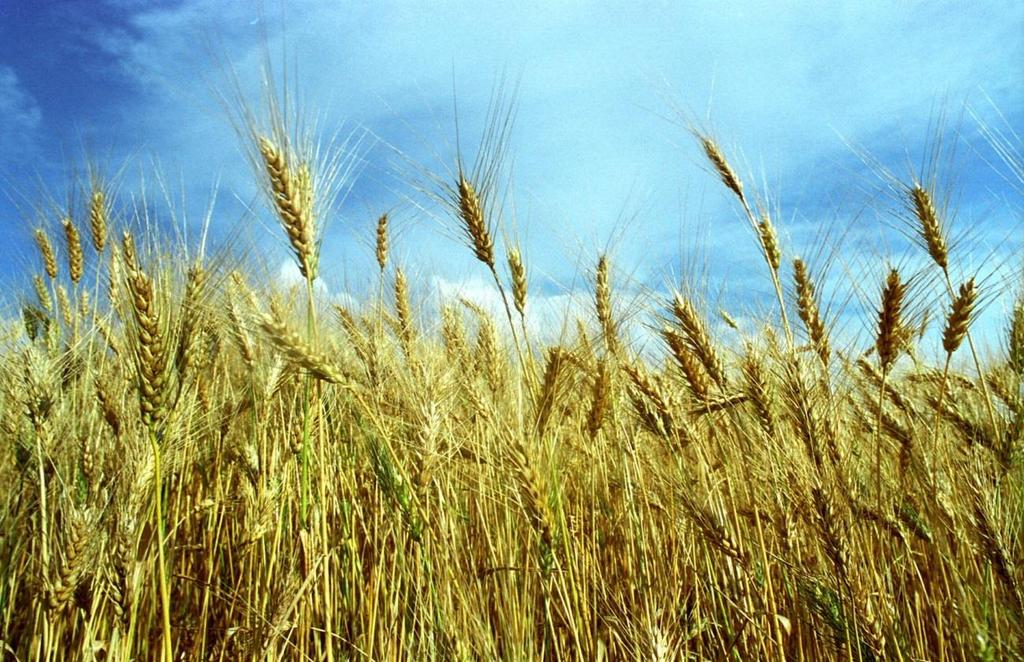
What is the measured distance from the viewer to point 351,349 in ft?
10.4

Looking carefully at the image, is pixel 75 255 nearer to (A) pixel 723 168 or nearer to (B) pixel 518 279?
(B) pixel 518 279

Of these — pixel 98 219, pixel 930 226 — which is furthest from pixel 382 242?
pixel 930 226

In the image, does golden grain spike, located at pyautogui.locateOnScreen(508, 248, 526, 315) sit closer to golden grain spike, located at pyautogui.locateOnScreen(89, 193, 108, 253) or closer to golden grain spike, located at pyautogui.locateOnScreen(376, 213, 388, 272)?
golden grain spike, located at pyautogui.locateOnScreen(376, 213, 388, 272)

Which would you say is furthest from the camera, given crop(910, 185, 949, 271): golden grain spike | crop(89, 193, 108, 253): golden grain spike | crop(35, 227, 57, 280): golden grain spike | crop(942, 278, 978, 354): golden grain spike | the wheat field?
crop(35, 227, 57, 280): golden grain spike

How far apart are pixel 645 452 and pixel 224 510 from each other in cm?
173

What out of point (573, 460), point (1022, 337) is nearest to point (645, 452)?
point (573, 460)

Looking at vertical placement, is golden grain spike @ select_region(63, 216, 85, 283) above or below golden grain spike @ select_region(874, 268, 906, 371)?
above

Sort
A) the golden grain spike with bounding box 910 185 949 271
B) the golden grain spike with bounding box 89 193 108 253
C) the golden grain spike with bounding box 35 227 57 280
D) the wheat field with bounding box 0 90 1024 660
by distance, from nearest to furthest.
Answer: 1. the wheat field with bounding box 0 90 1024 660
2. the golden grain spike with bounding box 910 185 949 271
3. the golden grain spike with bounding box 89 193 108 253
4. the golden grain spike with bounding box 35 227 57 280

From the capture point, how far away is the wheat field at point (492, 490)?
1739mm

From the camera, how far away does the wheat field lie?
5.71 feet

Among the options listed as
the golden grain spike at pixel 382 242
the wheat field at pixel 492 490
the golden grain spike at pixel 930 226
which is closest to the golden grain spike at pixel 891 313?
the wheat field at pixel 492 490

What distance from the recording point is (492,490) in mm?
2305

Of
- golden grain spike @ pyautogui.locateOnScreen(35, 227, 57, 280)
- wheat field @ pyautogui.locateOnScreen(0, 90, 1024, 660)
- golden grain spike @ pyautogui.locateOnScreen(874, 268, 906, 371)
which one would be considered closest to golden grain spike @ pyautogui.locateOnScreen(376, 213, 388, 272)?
wheat field @ pyautogui.locateOnScreen(0, 90, 1024, 660)

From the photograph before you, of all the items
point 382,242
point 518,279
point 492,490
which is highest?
point 382,242
